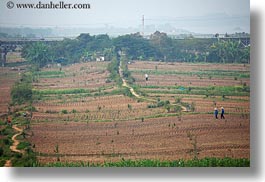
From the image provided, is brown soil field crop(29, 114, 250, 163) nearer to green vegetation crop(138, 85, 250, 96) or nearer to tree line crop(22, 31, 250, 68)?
green vegetation crop(138, 85, 250, 96)

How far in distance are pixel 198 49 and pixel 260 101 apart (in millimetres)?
1411

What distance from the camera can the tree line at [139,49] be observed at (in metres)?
7.30

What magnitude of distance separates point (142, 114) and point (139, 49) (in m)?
1.06

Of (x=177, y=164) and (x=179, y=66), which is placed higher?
(x=179, y=66)

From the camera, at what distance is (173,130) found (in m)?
7.06

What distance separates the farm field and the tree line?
4.7 inches

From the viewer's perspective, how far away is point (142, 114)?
7246 mm

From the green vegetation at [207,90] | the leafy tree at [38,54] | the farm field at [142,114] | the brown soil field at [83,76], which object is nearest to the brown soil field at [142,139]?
the farm field at [142,114]

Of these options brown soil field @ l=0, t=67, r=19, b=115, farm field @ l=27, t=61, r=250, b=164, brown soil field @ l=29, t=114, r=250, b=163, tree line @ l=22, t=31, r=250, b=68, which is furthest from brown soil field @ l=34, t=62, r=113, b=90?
brown soil field @ l=29, t=114, r=250, b=163

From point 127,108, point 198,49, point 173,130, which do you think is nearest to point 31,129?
point 127,108

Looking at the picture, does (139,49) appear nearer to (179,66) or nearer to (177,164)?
(179,66)

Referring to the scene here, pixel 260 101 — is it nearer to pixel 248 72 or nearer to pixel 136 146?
pixel 248 72

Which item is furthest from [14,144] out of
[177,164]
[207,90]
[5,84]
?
[207,90]

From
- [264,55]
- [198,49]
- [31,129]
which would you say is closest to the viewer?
[264,55]
